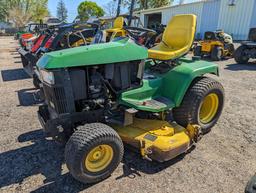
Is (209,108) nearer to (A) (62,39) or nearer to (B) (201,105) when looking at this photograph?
(B) (201,105)

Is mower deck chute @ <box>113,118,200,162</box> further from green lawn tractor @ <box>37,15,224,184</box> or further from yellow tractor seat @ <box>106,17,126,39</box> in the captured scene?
yellow tractor seat @ <box>106,17,126,39</box>

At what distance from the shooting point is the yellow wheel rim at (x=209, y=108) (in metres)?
3.48

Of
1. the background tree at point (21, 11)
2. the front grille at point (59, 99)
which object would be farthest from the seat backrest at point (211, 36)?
the background tree at point (21, 11)

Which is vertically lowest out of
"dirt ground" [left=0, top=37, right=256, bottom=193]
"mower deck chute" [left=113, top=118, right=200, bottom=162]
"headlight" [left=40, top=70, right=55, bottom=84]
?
"dirt ground" [left=0, top=37, right=256, bottom=193]

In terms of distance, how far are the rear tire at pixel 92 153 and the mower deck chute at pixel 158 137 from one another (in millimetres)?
297

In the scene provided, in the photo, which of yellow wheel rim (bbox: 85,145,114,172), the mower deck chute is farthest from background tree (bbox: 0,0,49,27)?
yellow wheel rim (bbox: 85,145,114,172)

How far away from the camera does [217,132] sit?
11.3 ft

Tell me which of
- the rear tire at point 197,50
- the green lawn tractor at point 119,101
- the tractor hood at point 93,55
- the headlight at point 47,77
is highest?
the tractor hood at point 93,55

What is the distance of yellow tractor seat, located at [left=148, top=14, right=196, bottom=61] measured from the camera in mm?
3328

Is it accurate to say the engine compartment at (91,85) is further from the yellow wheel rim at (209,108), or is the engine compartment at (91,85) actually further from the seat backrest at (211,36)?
the seat backrest at (211,36)

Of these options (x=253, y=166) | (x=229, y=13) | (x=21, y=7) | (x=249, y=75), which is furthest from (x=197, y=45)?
(x=21, y=7)

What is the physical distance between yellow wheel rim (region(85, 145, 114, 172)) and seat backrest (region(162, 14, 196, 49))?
1.93 meters

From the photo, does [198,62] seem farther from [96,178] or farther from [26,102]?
[26,102]

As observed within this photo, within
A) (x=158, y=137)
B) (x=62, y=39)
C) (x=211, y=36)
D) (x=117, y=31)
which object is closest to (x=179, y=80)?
(x=158, y=137)
